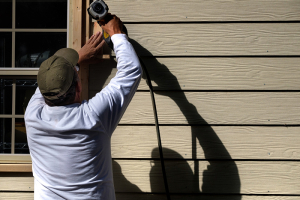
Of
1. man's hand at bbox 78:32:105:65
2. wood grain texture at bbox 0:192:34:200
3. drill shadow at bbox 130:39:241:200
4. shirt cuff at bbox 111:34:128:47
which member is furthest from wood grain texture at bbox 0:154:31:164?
shirt cuff at bbox 111:34:128:47

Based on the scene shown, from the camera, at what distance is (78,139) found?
1.10 m

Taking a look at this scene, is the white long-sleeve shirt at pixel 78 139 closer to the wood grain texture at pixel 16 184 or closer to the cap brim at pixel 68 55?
the cap brim at pixel 68 55

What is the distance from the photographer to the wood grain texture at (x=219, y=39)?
1620mm

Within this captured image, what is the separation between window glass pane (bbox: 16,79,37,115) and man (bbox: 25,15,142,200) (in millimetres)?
594

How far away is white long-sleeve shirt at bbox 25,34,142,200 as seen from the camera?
3.62ft

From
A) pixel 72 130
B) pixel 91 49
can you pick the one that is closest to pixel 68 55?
pixel 91 49

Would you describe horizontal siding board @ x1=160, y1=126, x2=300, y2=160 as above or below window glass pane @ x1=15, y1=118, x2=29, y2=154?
below

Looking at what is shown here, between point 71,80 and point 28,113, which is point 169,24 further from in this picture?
point 28,113

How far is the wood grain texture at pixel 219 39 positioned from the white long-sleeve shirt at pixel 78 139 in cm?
50

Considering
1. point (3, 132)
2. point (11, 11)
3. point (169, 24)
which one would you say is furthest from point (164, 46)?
point (3, 132)

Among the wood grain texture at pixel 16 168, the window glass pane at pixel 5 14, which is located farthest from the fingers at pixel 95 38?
the wood grain texture at pixel 16 168

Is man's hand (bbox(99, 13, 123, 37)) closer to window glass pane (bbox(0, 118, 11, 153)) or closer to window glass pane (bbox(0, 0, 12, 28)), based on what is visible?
window glass pane (bbox(0, 0, 12, 28))

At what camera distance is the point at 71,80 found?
113 centimetres

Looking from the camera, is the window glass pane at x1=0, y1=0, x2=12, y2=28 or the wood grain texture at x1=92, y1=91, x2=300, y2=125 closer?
the wood grain texture at x1=92, y1=91, x2=300, y2=125
